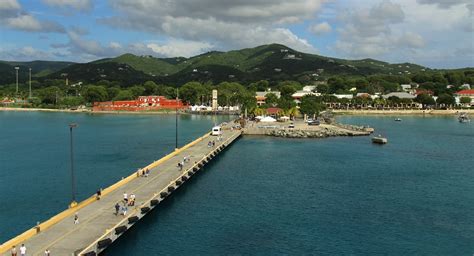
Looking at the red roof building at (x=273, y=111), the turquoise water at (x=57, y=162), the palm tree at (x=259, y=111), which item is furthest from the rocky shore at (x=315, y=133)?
the palm tree at (x=259, y=111)

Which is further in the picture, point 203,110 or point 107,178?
point 203,110

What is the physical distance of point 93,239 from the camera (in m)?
30.6

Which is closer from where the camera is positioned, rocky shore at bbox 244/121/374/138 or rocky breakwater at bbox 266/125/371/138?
rocky breakwater at bbox 266/125/371/138

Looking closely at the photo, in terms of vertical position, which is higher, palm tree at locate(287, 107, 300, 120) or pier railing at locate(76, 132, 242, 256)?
palm tree at locate(287, 107, 300, 120)

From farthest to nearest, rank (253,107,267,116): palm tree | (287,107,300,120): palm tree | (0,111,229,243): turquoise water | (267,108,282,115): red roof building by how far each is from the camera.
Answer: (253,107,267,116): palm tree < (267,108,282,115): red roof building < (287,107,300,120): palm tree < (0,111,229,243): turquoise water

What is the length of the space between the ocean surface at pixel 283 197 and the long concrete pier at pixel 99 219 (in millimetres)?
1260

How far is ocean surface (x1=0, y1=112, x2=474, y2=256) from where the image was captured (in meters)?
34.5

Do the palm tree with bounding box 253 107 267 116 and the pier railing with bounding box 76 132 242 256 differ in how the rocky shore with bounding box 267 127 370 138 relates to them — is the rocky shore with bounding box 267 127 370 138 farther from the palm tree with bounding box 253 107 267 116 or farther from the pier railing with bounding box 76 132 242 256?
the palm tree with bounding box 253 107 267 116

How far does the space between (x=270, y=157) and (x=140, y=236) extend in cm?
3779

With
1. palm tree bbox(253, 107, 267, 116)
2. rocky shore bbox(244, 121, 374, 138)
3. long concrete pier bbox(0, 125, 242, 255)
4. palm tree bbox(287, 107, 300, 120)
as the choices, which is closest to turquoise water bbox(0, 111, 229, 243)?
long concrete pier bbox(0, 125, 242, 255)

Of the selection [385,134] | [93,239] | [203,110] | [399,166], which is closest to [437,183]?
[399,166]

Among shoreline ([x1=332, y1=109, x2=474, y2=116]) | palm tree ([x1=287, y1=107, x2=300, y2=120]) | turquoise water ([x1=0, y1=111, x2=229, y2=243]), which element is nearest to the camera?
turquoise water ([x1=0, y1=111, x2=229, y2=243])

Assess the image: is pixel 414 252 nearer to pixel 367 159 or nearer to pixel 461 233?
pixel 461 233

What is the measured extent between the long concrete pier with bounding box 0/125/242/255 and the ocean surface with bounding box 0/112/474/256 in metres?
1.26
